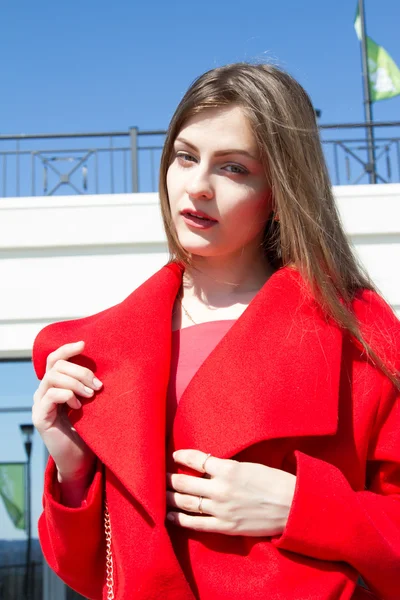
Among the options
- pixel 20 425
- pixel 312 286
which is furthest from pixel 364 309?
pixel 20 425

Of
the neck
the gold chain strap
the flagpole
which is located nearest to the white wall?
the flagpole

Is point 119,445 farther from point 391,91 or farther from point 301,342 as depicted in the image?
point 391,91

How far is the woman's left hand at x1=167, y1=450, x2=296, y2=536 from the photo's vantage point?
117 centimetres

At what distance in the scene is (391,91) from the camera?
8953 millimetres

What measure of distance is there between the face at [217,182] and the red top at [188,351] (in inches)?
5.5

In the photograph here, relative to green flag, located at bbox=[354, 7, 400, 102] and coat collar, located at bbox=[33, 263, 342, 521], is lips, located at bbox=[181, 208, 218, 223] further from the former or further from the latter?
green flag, located at bbox=[354, 7, 400, 102]

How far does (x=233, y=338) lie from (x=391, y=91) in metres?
8.34

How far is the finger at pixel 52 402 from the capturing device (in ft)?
4.05

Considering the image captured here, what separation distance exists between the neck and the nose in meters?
0.19

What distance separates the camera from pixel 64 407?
1.33 m

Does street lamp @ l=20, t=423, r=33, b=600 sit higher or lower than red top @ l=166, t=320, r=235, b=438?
lower

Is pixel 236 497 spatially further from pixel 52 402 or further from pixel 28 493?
pixel 28 493

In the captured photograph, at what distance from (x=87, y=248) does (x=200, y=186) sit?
4.05m

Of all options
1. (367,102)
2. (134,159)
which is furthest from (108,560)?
(367,102)
